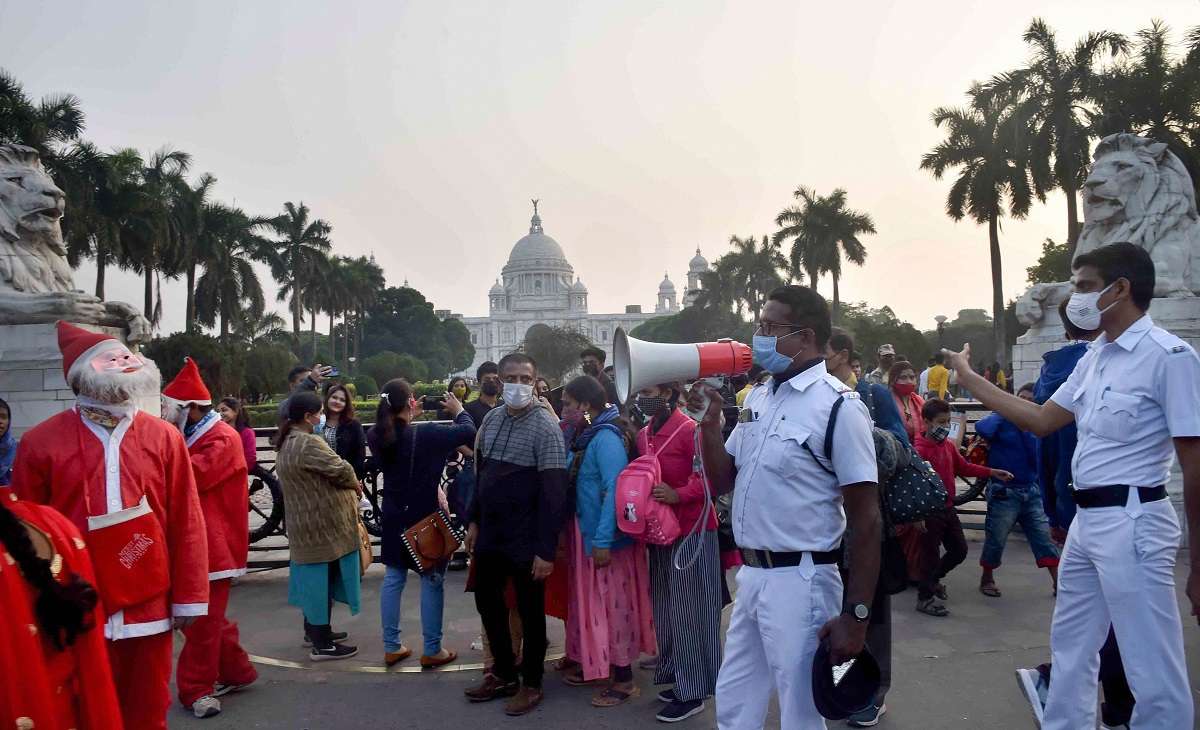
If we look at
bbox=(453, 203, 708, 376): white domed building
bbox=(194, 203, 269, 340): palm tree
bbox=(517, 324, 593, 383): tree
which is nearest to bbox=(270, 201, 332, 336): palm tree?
bbox=(194, 203, 269, 340): palm tree

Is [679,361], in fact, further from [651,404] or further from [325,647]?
[325,647]

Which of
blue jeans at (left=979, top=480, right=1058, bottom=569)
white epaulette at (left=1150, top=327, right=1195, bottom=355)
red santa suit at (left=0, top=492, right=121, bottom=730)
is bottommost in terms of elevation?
blue jeans at (left=979, top=480, right=1058, bottom=569)

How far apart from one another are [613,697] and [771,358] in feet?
7.65

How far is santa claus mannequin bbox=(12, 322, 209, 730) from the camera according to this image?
295cm

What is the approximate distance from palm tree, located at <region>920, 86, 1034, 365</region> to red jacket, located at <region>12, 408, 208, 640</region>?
83.6 ft

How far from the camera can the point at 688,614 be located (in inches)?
168

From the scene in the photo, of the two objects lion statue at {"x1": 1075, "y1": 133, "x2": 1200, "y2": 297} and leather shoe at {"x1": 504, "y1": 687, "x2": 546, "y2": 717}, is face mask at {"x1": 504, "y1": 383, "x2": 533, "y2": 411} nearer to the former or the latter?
leather shoe at {"x1": 504, "y1": 687, "x2": 546, "y2": 717}

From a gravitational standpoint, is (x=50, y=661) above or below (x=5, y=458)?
below

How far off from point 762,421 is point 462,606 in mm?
3924

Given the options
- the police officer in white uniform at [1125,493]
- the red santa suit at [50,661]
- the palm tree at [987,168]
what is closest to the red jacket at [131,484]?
the red santa suit at [50,661]

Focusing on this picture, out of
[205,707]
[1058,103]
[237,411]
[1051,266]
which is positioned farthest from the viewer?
[1051,266]

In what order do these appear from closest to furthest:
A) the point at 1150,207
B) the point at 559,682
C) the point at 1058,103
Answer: the point at 559,682 < the point at 1150,207 < the point at 1058,103

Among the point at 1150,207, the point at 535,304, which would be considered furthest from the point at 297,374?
the point at 535,304

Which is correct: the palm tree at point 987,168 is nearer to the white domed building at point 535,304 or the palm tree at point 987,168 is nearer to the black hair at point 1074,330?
the black hair at point 1074,330
